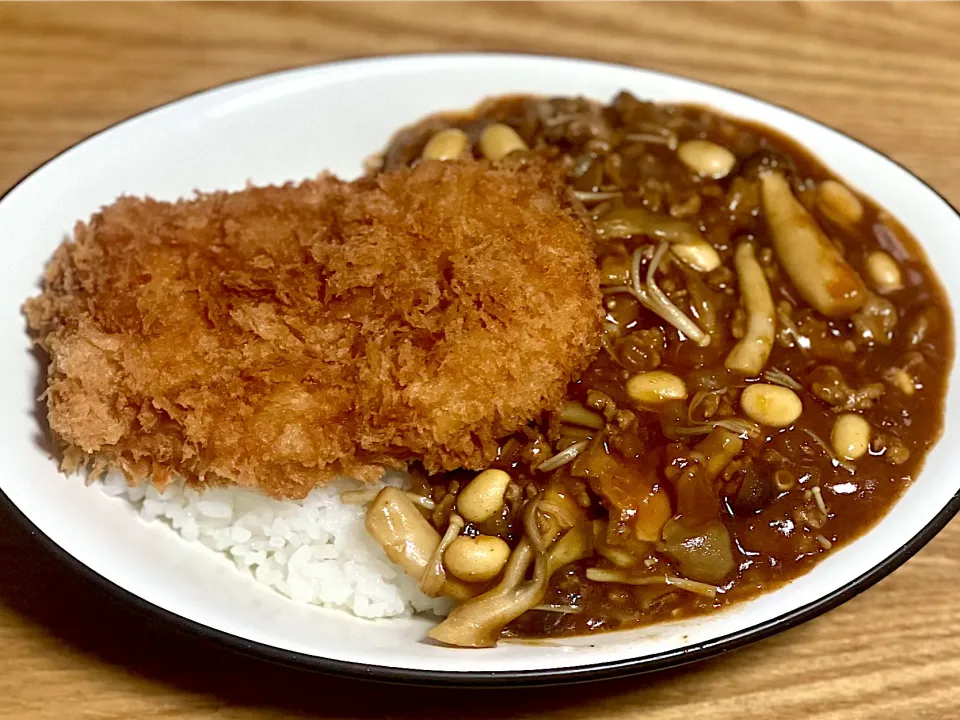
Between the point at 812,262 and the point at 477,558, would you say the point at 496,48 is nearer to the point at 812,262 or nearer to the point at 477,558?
the point at 812,262

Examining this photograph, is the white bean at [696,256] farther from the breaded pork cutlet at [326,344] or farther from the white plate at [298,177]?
the white plate at [298,177]

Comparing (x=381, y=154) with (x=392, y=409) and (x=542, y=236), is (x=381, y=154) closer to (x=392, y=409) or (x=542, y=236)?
(x=542, y=236)

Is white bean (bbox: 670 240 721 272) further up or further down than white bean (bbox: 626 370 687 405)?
further up

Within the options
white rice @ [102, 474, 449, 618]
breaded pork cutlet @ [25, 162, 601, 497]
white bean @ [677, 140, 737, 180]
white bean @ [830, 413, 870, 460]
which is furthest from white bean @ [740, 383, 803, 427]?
white rice @ [102, 474, 449, 618]

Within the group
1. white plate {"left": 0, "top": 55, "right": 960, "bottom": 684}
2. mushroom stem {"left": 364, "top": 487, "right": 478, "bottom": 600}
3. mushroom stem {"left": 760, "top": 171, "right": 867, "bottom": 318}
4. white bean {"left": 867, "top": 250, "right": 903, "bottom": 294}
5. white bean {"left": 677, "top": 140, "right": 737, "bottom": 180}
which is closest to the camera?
white plate {"left": 0, "top": 55, "right": 960, "bottom": 684}

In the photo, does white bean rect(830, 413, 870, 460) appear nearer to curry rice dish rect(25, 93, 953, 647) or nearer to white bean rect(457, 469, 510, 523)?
curry rice dish rect(25, 93, 953, 647)

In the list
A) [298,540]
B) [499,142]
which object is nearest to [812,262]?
[499,142]
